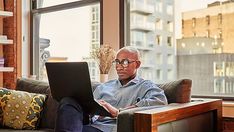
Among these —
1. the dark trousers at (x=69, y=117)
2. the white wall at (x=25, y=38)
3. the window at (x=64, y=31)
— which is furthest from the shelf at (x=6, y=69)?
Answer: the dark trousers at (x=69, y=117)

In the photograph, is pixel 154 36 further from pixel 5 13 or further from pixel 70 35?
pixel 5 13

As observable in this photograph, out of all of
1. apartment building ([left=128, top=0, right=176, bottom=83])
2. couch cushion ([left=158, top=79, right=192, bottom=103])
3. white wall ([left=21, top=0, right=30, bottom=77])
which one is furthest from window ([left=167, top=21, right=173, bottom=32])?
white wall ([left=21, top=0, right=30, bottom=77])

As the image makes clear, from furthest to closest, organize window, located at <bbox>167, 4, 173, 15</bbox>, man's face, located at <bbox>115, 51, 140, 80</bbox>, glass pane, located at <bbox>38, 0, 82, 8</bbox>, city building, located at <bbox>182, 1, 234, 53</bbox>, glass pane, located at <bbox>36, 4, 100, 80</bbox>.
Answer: glass pane, located at <bbox>38, 0, 82, 8</bbox> → glass pane, located at <bbox>36, 4, 100, 80</bbox> → window, located at <bbox>167, 4, 173, 15</bbox> → city building, located at <bbox>182, 1, 234, 53</bbox> → man's face, located at <bbox>115, 51, 140, 80</bbox>

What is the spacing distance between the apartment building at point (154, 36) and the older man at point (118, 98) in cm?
79

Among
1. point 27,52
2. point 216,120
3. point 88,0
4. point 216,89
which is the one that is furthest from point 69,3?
point 216,120

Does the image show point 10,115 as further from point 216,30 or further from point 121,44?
point 216,30

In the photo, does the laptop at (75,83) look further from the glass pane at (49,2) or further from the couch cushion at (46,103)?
the glass pane at (49,2)

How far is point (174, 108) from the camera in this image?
215cm

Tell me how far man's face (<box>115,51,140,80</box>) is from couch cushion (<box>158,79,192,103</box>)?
360 millimetres

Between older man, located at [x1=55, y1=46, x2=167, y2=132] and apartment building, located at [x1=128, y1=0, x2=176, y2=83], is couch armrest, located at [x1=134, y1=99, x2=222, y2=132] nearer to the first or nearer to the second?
older man, located at [x1=55, y1=46, x2=167, y2=132]

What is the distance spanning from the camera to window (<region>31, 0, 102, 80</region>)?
4176 mm

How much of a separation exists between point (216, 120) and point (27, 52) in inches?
120

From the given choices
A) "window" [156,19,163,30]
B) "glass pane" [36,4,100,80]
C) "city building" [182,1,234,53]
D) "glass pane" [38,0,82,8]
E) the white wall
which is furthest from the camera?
the white wall

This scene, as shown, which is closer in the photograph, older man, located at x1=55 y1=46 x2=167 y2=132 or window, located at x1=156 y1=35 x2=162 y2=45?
older man, located at x1=55 y1=46 x2=167 y2=132
